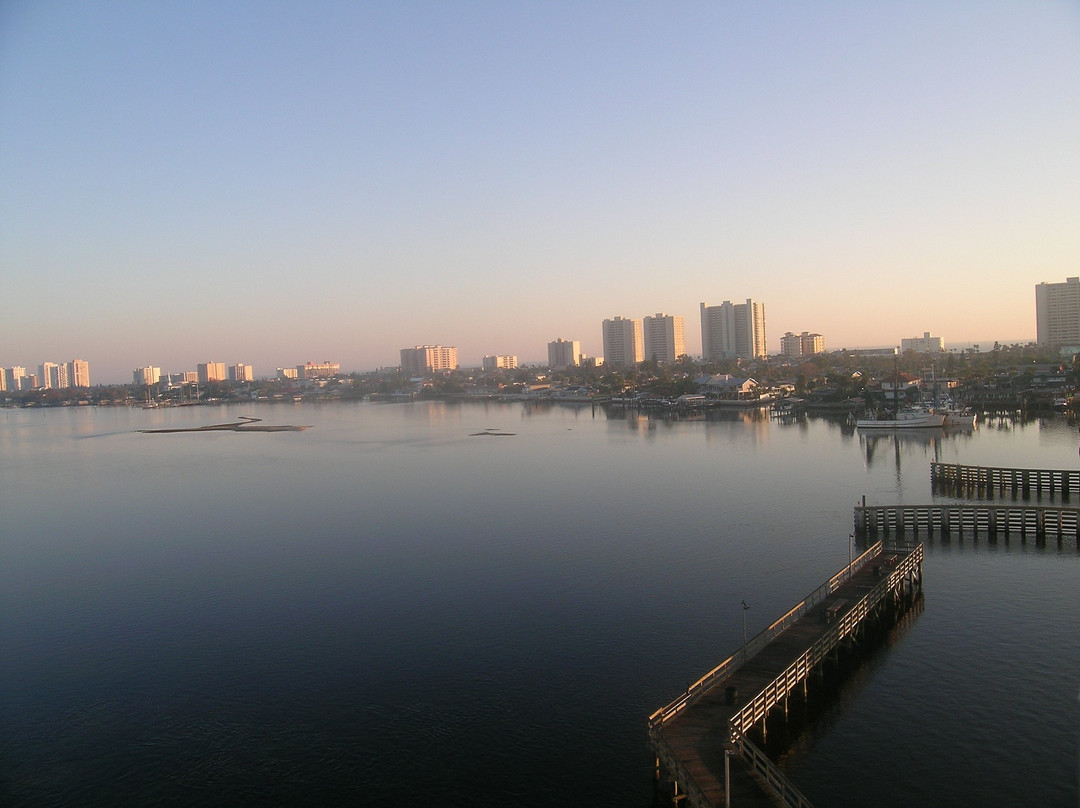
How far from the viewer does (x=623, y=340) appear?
141m

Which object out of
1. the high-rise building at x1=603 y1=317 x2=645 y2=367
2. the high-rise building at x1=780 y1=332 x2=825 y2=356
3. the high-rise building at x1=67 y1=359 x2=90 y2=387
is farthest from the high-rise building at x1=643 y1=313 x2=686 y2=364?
the high-rise building at x1=67 y1=359 x2=90 y2=387

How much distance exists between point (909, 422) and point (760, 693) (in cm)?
2988

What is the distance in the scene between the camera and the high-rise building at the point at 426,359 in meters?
165

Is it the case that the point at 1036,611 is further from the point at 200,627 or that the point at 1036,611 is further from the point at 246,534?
the point at 246,534

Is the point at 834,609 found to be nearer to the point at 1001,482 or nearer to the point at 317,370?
the point at 1001,482

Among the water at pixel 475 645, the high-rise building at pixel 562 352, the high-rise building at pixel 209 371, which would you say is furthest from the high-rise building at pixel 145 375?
the water at pixel 475 645

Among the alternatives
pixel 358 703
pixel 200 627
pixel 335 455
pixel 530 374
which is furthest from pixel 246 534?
pixel 530 374

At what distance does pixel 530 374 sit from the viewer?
11119 cm

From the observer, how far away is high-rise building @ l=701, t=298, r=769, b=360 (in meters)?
126

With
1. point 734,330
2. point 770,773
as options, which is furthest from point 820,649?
point 734,330

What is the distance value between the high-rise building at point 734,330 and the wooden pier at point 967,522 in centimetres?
10995

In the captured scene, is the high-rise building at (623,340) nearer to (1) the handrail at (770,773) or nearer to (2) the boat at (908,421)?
(2) the boat at (908,421)

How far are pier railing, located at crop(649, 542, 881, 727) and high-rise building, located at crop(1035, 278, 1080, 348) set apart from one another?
8531cm

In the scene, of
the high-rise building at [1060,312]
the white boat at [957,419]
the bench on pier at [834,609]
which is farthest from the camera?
the high-rise building at [1060,312]
